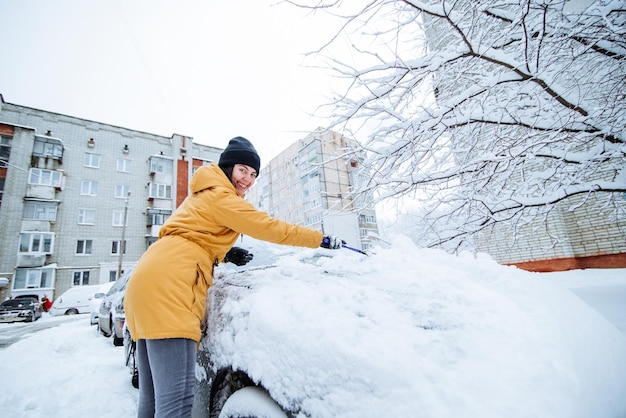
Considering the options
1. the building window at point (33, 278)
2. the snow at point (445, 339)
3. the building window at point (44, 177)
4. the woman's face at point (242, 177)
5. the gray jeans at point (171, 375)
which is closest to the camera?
the snow at point (445, 339)

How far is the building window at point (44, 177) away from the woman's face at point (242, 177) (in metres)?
28.7

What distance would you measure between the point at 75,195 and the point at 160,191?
20.7 ft

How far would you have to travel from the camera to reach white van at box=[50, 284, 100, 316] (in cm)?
1565

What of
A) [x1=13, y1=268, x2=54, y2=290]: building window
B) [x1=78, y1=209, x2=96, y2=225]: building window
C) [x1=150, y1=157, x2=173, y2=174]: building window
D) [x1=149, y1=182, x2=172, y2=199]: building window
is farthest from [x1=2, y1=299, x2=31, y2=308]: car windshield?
[x1=150, y1=157, x2=173, y2=174]: building window

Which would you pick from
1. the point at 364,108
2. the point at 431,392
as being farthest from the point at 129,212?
the point at 431,392

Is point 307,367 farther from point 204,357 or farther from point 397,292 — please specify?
point 204,357

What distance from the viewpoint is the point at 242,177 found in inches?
78.4

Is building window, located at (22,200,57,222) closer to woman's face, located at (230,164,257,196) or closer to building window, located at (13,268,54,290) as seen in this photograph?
building window, located at (13,268,54,290)

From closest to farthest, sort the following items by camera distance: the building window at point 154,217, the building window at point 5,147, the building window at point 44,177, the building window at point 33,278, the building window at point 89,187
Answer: the building window at point 33,278
the building window at point 5,147
the building window at point 44,177
the building window at point 89,187
the building window at point 154,217

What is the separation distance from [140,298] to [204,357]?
0.60 metres

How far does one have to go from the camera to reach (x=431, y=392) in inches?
32.7

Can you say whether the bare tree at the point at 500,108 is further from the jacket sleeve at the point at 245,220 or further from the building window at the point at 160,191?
the building window at the point at 160,191

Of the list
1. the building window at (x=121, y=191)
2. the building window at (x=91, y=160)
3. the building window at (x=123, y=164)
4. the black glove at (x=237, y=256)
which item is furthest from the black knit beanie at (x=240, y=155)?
the building window at (x=91, y=160)

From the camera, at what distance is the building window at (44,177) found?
2158 cm
